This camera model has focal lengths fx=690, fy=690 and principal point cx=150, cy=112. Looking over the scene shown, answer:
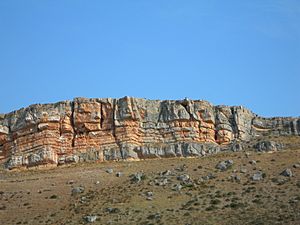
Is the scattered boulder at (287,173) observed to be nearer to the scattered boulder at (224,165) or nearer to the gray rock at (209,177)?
the scattered boulder at (224,165)

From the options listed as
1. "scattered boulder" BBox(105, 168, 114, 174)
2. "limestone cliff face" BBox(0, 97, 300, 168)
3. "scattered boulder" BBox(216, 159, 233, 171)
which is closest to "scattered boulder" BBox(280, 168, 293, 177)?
"scattered boulder" BBox(216, 159, 233, 171)

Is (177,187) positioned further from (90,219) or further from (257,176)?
(90,219)

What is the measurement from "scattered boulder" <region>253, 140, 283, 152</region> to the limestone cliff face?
414 cm

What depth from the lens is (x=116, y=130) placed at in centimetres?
6694

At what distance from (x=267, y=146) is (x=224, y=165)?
25.0 ft

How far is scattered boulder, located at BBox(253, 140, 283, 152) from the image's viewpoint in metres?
62.7

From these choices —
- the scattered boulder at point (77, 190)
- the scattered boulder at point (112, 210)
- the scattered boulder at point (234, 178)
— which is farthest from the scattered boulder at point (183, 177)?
the scattered boulder at point (112, 210)

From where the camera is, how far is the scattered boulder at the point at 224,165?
56.5 metres

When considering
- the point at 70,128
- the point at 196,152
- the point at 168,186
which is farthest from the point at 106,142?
the point at 168,186

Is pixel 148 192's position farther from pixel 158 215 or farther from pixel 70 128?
pixel 70 128

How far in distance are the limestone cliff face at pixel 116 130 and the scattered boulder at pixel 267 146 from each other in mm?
4140

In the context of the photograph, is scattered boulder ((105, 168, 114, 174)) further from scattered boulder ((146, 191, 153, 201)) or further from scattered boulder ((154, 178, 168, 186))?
scattered boulder ((146, 191, 153, 201))

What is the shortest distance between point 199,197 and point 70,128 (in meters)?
22.3

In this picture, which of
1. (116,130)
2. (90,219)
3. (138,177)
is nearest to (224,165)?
(138,177)
